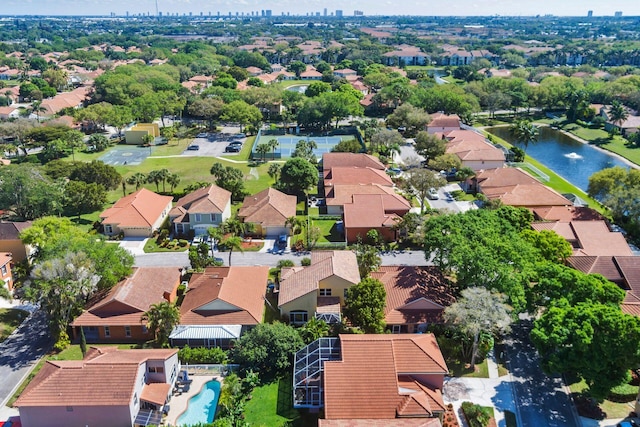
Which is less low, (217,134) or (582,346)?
(582,346)

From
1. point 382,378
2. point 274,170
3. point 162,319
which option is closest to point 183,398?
point 162,319

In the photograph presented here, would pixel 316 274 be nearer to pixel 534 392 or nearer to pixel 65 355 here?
pixel 534 392

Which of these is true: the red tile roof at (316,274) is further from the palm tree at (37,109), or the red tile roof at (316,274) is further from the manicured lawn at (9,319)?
the palm tree at (37,109)

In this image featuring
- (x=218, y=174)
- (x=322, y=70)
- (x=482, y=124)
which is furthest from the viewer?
(x=322, y=70)

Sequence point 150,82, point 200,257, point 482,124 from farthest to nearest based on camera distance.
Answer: point 150,82
point 482,124
point 200,257

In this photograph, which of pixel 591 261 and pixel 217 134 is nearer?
pixel 591 261

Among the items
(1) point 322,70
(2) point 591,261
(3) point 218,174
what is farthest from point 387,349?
(1) point 322,70

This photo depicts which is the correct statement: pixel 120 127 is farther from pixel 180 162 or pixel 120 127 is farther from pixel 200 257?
pixel 200 257
